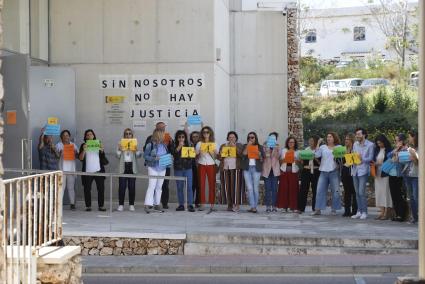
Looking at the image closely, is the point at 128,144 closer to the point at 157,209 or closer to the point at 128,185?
the point at 128,185

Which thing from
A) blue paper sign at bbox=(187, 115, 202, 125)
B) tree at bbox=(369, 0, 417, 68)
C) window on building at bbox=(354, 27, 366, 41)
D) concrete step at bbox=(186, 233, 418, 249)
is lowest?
concrete step at bbox=(186, 233, 418, 249)

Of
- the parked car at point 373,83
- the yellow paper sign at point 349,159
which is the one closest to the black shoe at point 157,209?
the yellow paper sign at point 349,159

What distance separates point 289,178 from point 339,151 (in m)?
1.27

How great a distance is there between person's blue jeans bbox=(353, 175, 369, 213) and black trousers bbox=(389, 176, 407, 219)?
563 millimetres

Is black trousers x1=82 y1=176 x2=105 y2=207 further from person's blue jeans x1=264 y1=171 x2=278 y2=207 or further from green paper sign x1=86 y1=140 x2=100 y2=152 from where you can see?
person's blue jeans x1=264 y1=171 x2=278 y2=207

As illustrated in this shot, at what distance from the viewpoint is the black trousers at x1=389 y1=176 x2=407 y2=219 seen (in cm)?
1468

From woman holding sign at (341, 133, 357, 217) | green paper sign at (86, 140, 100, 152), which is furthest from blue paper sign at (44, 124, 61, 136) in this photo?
woman holding sign at (341, 133, 357, 217)

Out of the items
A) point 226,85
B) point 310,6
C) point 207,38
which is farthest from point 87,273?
point 310,6

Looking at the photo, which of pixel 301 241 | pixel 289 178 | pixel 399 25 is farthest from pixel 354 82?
pixel 301 241

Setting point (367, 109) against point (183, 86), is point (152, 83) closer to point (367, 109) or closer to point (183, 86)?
point (183, 86)

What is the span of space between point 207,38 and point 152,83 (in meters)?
1.64

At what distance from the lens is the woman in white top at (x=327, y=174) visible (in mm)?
15484

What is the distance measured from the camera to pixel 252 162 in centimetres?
1588

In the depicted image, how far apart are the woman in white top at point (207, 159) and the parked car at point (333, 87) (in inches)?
905
